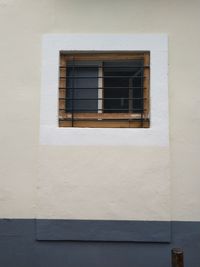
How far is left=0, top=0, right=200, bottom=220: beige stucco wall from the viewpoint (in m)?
4.04

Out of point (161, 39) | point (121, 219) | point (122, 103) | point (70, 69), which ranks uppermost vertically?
point (161, 39)

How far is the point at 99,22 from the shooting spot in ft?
13.8

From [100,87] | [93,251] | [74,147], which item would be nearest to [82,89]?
[100,87]

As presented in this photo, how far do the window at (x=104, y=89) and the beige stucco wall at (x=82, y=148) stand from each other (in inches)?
11.0

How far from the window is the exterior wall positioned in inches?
10.9

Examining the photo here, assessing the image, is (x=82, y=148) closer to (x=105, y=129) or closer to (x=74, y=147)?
(x=74, y=147)

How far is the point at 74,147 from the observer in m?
4.07

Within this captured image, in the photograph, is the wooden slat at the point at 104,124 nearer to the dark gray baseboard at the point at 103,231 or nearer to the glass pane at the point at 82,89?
the glass pane at the point at 82,89

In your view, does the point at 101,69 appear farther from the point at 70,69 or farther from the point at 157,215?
the point at 157,215

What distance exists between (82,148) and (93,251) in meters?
1.12

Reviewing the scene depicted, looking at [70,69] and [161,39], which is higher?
[161,39]

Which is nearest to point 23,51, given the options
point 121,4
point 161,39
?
point 121,4

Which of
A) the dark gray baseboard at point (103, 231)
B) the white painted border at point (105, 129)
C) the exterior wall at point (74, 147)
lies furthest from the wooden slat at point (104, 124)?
the dark gray baseboard at point (103, 231)

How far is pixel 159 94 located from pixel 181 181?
3.23 feet
